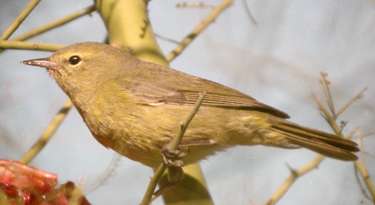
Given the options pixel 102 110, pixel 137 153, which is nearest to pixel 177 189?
pixel 137 153

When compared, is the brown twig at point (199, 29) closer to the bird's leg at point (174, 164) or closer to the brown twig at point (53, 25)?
the brown twig at point (53, 25)

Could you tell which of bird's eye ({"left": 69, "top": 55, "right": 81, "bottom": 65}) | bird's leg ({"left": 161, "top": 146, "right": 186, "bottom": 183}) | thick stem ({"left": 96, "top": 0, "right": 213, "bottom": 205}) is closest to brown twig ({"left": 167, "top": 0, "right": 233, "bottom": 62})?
thick stem ({"left": 96, "top": 0, "right": 213, "bottom": 205})

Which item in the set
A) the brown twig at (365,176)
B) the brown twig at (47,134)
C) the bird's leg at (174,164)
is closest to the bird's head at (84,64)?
the brown twig at (47,134)

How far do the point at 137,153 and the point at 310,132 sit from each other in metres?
0.87

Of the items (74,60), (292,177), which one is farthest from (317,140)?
(74,60)

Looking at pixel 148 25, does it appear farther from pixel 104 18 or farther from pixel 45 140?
pixel 45 140

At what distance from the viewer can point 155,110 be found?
3.17 metres

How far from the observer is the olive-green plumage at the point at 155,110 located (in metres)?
3.00

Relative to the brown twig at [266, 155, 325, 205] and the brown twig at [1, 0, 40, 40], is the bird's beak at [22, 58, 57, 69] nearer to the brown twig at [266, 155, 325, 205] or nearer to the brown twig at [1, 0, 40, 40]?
the brown twig at [1, 0, 40, 40]

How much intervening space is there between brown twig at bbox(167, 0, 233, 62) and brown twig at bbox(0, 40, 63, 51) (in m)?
0.60

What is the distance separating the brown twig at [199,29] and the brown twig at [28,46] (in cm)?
60

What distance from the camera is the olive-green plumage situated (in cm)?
300

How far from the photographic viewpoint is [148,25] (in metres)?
3.25

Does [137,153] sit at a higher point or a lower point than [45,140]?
lower
